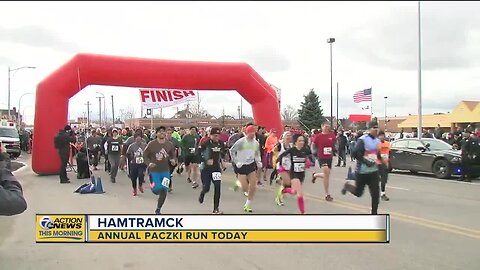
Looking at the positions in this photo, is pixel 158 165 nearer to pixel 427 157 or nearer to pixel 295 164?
pixel 295 164

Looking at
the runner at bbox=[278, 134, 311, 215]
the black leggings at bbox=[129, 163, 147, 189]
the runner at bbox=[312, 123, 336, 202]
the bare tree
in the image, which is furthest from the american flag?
the bare tree

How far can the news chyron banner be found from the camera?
17.0 ft

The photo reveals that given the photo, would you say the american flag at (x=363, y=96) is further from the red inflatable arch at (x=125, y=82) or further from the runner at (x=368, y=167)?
the runner at (x=368, y=167)

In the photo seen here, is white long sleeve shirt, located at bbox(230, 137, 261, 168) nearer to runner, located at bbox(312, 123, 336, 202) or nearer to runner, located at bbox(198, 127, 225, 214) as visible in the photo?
runner, located at bbox(198, 127, 225, 214)

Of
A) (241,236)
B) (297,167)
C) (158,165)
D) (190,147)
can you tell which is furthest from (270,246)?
(190,147)

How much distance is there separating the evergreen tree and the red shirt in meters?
45.8

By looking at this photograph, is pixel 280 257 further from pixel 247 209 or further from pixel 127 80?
pixel 127 80

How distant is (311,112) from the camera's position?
57469 millimetres

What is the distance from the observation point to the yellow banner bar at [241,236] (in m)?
5.43

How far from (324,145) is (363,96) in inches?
775

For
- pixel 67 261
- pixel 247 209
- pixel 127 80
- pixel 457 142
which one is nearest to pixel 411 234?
pixel 247 209

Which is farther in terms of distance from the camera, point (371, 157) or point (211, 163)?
point (211, 163)

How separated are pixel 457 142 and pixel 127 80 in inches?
632

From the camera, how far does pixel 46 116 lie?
1519 centimetres
